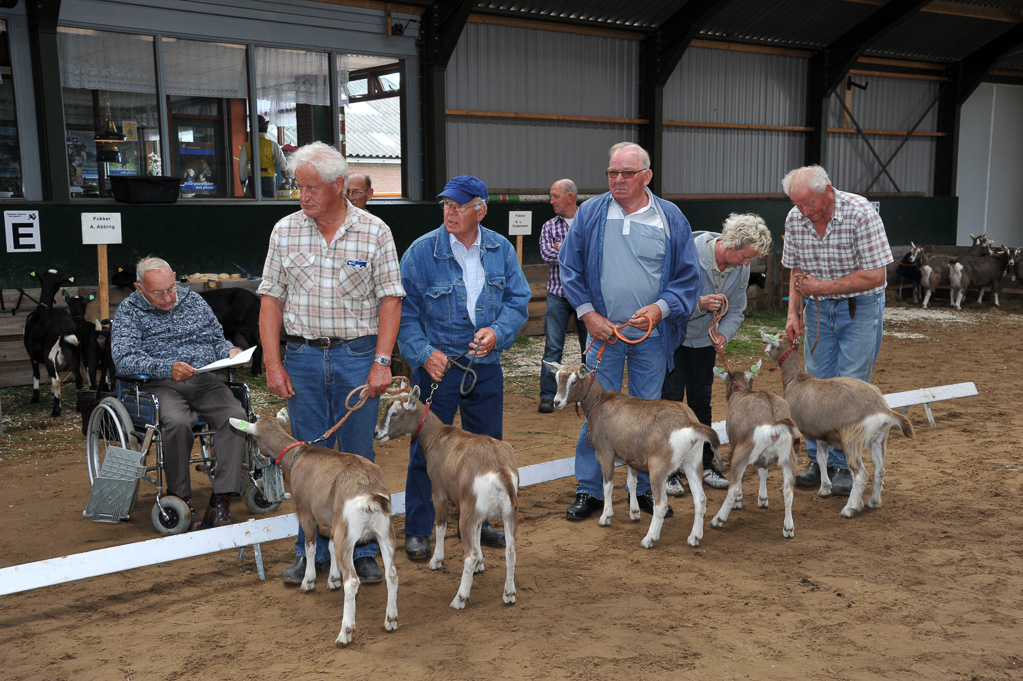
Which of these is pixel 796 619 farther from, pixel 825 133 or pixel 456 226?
pixel 825 133

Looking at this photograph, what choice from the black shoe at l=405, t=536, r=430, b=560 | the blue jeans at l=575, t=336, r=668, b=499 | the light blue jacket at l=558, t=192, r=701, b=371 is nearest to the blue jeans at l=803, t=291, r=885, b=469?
the light blue jacket at l=558, t=192, r=701, b=371

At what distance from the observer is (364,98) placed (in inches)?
511

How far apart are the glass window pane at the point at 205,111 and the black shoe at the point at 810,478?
895cm

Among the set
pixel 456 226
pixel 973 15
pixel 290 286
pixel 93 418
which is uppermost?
pixel 973 15

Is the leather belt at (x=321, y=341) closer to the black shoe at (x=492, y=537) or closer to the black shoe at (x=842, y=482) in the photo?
the black shoe at (x=492, y=537)

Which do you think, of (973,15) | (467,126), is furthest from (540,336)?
(973,15)

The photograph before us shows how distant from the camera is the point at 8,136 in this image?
33.4 ft

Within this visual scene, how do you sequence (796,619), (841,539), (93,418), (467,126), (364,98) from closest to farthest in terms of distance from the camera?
(796,619), (841,539), (93,418), (364,98), (467,126)

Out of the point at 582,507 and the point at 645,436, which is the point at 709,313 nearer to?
the point at 645,436

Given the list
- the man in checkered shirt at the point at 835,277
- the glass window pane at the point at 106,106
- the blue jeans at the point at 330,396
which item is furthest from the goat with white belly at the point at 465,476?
the glass window pane at the point at 106,106

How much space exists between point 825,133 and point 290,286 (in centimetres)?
1673

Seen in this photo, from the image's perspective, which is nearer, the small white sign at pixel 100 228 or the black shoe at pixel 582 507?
the black shoe at pixel 582 507

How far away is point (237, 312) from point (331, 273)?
19.8 ft

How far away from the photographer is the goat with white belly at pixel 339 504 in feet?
11.9
